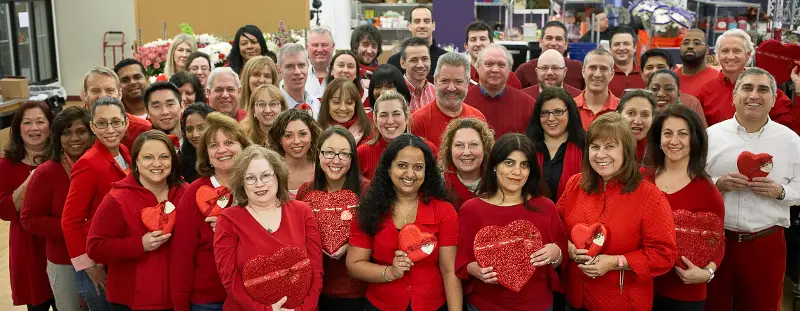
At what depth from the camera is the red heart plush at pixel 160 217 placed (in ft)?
11.0

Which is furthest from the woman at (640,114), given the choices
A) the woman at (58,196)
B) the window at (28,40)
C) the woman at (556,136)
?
the window at (28,40)

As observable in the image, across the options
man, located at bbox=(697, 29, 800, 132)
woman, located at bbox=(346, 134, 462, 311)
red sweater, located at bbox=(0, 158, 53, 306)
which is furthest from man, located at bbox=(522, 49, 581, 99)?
red sweater, located at bbox=(0, 158, 53, 306)

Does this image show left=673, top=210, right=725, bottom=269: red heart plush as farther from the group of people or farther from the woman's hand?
the woman's hand

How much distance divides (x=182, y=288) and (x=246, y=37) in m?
3.15

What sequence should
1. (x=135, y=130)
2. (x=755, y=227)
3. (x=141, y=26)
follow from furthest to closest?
(x=141, y=26) < (x=135, y=130) < (x=755, y=227)

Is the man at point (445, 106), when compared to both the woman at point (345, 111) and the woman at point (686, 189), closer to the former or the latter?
the woman at point (345, 111)

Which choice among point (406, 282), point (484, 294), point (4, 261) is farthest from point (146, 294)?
point (4, 261)

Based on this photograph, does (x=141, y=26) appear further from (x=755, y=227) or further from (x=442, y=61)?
(x=755, y=227)

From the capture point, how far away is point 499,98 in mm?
4973

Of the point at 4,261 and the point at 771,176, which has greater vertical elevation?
the point at 771,176

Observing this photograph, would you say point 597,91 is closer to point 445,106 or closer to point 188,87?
point 445,106

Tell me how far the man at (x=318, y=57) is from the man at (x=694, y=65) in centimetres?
262

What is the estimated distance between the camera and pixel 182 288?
132 inches

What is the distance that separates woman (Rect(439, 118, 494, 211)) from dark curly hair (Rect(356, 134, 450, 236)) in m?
0.26
